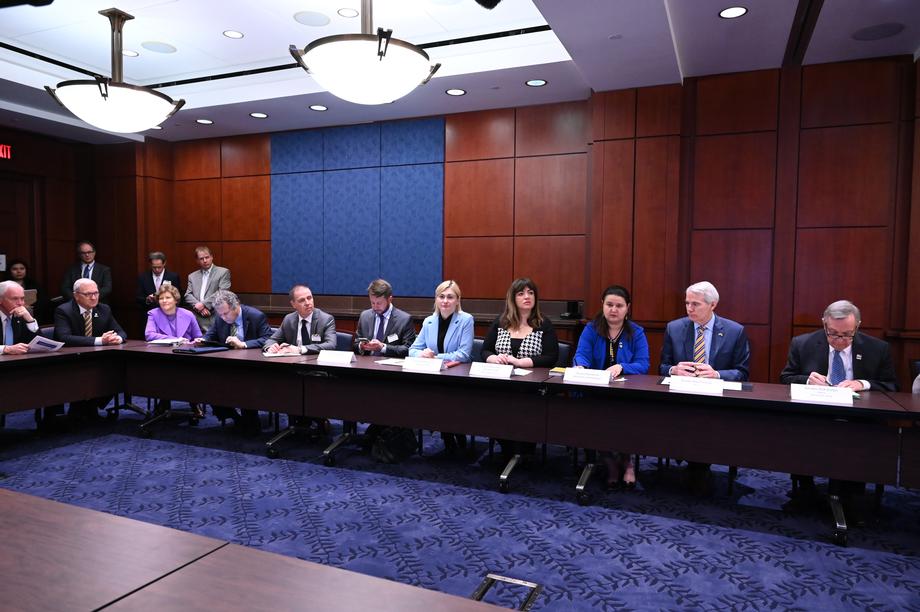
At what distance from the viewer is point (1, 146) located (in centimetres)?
695

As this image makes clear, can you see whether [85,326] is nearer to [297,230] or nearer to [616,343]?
[297,230]

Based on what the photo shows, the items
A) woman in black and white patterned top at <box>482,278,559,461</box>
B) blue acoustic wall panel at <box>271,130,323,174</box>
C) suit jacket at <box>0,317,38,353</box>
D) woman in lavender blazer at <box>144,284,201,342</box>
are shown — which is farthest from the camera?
blue acoustic wall panel at <box>271,130,323,174</box>

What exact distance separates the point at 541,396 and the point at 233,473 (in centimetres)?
206

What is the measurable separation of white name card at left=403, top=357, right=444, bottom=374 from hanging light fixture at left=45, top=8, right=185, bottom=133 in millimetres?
2693

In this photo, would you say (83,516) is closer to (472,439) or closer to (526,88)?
(472,439)

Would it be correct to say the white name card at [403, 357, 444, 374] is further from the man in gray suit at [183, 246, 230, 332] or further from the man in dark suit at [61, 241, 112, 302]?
the man in dark suit at [61, 241, 112, 302]

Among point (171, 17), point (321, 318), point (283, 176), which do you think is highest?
point (171, 17)

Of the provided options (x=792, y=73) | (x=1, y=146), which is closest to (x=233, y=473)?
(x=792, y=73)

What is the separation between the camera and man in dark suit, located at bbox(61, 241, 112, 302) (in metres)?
6.98

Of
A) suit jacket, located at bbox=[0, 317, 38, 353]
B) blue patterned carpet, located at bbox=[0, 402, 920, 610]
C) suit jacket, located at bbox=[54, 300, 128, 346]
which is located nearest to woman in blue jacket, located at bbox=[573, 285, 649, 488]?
blue patterned carpet, located at bbox=[0, 402, 920, 610]

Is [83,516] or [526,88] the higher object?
[526,88]

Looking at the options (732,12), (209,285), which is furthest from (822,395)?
(209,285)

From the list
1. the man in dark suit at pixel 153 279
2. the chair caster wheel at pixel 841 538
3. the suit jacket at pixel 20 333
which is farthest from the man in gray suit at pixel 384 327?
the man in dark suit at pixel 153 279

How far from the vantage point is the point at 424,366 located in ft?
11.9
